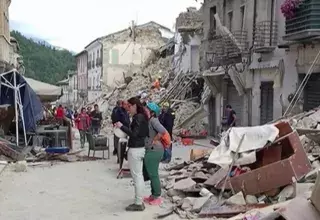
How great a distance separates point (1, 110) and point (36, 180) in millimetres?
5975

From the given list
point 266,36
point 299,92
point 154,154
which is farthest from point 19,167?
point 266,36

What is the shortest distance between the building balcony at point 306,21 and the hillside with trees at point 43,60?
61936mm

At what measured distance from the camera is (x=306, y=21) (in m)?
14.2

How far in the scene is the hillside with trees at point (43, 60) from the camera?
262ft

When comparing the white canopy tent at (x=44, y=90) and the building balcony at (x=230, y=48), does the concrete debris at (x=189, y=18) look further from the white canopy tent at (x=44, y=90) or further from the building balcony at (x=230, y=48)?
the white canopy tent at (x=44, y=90)

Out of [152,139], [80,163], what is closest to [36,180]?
[80,163]

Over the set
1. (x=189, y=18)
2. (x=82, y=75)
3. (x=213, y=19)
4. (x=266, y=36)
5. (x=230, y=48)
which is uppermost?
(x=189, y=18)

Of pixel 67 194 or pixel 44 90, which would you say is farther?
pixel 44 90

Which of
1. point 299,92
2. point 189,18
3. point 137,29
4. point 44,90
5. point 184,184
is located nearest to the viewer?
point 184,184

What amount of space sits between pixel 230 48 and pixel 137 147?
43.5 feet

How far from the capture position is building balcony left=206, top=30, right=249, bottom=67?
20.0 meters

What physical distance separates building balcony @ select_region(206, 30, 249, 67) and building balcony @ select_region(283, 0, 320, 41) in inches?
196

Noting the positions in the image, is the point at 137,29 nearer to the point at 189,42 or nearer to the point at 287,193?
the point at 189,42

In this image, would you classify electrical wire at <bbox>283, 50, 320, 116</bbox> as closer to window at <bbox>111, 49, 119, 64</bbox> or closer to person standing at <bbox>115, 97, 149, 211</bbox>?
person standing at <bbox>115, 97, 149, 211</bbox>
